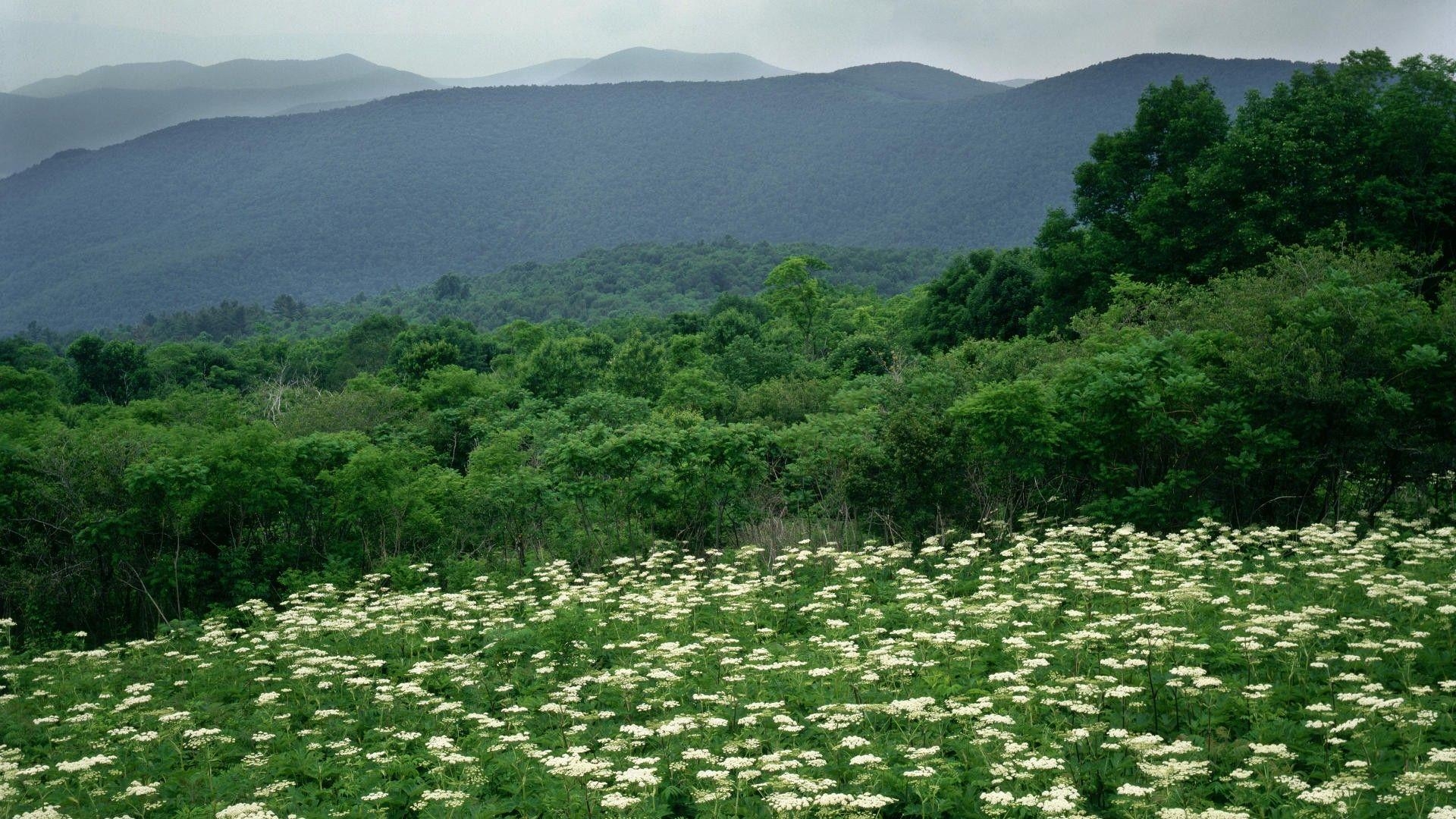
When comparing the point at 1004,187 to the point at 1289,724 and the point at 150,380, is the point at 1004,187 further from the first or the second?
the point at 1289,724

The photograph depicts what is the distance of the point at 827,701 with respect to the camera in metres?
8.36

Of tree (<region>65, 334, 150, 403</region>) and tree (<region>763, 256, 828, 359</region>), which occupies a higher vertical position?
tree (<region>763, 256, 828, 359</region>)

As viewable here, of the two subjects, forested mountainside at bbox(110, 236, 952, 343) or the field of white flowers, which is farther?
forested mountainside at bbox(110, 236, 952, 343)

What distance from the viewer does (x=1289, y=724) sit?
23.9 ft

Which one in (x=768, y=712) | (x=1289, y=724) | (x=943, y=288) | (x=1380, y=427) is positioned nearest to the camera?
(x=1289, y=724)

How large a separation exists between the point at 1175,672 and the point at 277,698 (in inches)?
328

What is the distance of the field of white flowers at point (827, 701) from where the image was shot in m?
6.58

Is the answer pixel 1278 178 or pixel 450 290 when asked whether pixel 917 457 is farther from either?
pixel 450 290

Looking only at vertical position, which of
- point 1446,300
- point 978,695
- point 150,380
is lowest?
point 150,380

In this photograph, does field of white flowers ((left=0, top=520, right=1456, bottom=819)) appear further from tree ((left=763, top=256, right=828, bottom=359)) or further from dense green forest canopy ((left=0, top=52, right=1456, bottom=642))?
tree ((left=763, top=256, right=828, bottom=359))

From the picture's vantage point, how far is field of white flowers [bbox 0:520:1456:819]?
658 cm

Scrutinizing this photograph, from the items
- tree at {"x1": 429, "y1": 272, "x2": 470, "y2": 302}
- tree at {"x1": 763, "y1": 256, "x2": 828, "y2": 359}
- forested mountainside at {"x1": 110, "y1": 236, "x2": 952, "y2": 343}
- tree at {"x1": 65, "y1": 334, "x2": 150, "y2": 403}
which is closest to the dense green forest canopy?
tree at {"x1": 763, "y1": 256, "x2": 828, "y2": 359}

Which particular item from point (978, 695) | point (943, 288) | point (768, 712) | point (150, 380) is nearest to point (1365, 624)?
point (978, 695)

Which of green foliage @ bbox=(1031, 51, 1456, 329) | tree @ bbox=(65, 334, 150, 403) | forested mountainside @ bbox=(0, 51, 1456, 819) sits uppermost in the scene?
green foliage @ bbox=(1031, 51, 1456, 329)
